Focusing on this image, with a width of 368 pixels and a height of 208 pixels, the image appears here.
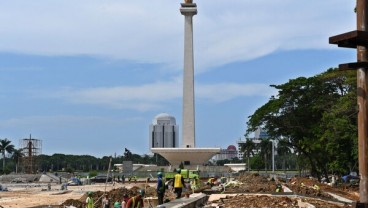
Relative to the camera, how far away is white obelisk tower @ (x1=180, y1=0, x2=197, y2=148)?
7800cm

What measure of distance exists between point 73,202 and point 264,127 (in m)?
27.0

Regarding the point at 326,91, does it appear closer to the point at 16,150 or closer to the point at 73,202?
the point at 73,202

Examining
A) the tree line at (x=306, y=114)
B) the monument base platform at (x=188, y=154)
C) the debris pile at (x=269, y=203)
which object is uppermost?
the tree line at (x=306, y=114)

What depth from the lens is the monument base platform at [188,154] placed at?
256 ft

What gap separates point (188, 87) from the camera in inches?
3093

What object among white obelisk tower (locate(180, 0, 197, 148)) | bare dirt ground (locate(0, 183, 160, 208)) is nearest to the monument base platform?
white obelisk tower (locate(180, 0, 197, 148))

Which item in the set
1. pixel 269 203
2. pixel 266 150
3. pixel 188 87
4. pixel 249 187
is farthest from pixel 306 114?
pixel 266 150

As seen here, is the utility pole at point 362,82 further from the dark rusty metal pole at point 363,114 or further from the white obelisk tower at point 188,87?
the white obelisk tower at point 188,87

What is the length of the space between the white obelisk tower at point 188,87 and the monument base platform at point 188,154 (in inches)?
76.6

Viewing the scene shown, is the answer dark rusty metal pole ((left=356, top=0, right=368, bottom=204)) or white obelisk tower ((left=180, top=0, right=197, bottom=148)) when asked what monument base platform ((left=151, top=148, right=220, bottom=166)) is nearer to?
white obelisk tower ((left=180, top=0, right=197, bottom=148))

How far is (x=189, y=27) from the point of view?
79.6 m

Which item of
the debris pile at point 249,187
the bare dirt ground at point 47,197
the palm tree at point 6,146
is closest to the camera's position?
the debris pile at point 249,187

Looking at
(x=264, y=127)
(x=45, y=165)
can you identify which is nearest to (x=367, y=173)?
(x=264, y=127)

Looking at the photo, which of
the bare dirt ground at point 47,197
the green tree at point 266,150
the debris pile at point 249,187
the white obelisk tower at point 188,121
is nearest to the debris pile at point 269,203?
the debris pile at point 249,187
